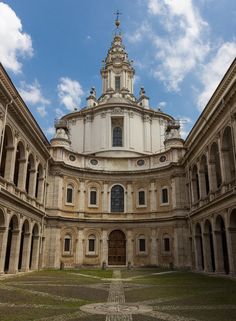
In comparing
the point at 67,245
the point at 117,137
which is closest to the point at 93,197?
the point at 67,245

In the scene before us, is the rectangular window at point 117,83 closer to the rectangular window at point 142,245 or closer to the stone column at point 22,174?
the rectangular window at point 142,245

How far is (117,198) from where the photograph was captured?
42594mm

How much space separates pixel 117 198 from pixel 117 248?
21.0 ft

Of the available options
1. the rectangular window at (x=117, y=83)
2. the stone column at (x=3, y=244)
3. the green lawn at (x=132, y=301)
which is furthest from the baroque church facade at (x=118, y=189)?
the green lawn at (x=132, y=301)

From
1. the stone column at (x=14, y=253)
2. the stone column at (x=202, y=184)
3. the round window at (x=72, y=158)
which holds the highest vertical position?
the round window at (x=72, y=158)

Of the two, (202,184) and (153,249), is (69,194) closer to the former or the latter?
(153,249)

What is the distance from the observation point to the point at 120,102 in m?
49.4

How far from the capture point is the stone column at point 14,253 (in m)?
26.4

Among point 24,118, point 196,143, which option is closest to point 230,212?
point 196,143

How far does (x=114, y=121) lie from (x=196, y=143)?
19587mm

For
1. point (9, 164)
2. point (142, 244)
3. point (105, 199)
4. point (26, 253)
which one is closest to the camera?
point (9, 164)

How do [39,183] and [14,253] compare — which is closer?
[14,253]

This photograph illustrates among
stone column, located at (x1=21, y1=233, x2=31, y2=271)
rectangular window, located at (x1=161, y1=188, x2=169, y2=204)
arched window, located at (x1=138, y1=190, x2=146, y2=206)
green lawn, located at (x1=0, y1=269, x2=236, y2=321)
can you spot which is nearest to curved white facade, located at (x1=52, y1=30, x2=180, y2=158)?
arched window, located at (x1=138, y1=190, x2=146, y2=206)

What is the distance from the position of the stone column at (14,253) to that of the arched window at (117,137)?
2389 centimetres
